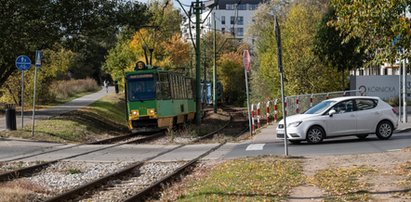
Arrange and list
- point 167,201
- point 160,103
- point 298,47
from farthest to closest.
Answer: point 298,47 < point 160,103 < point 167,201

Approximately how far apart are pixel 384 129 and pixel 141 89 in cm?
1242

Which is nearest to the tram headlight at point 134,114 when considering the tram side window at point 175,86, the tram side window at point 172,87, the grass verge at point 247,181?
→ the tram side window at point 172,87

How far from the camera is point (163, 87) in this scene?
1137 inches

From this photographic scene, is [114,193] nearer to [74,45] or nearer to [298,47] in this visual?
[74,45]

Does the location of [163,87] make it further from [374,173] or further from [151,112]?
[374,173]

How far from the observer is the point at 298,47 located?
152ft

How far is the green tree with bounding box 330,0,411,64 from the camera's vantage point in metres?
10.9

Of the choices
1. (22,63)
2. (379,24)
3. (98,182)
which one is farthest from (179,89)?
(379,24)

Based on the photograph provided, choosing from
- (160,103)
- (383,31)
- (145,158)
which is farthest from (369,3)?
(160,103)

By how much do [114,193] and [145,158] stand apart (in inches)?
237

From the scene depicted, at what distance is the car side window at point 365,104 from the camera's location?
19312mm

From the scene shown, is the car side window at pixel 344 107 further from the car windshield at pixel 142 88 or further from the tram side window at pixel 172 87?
the tram side window at pixel 172 87

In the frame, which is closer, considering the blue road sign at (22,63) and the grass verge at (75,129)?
the blue road sign at (22,63)

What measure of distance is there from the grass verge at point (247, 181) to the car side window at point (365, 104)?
517 cm
